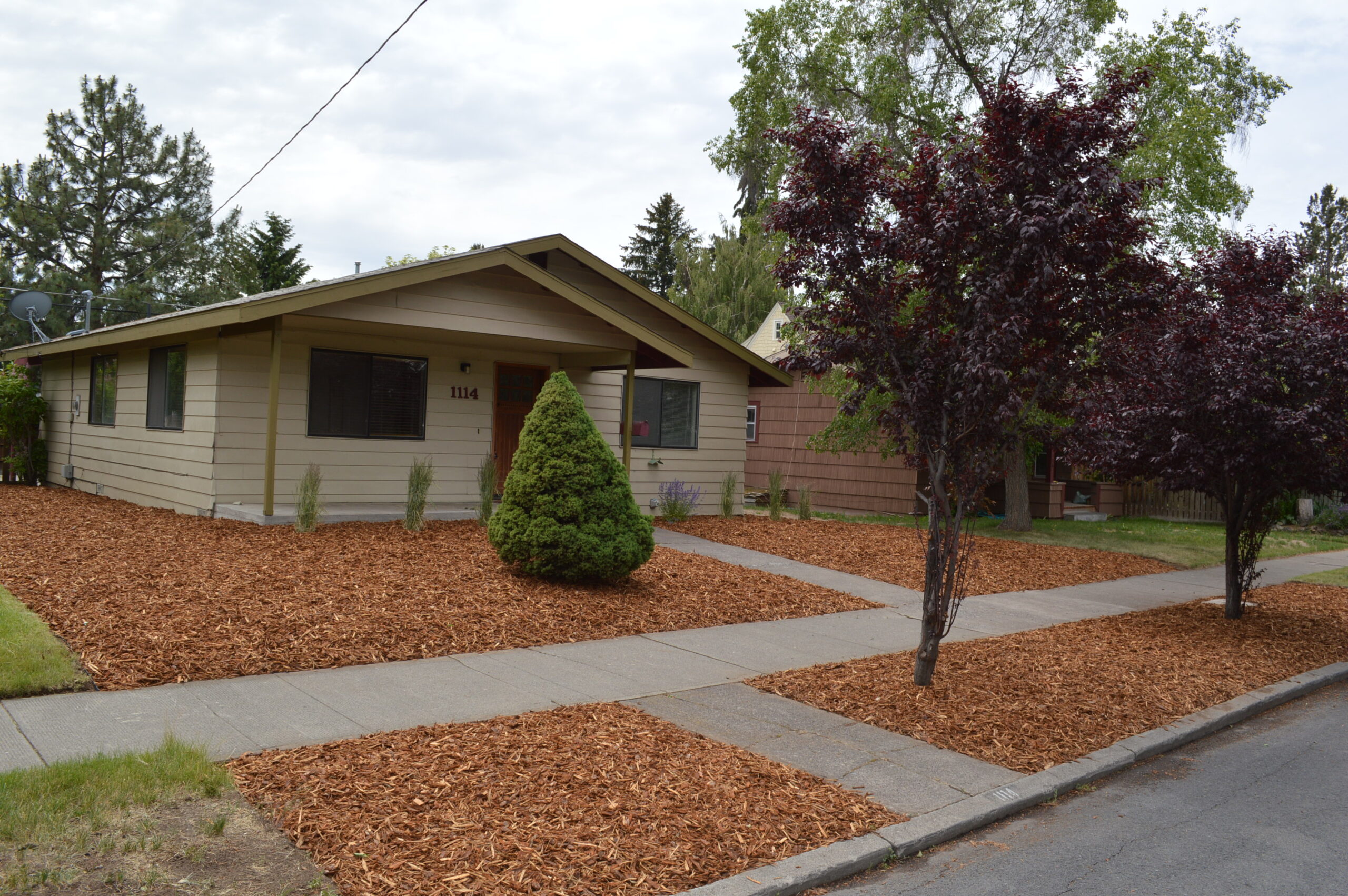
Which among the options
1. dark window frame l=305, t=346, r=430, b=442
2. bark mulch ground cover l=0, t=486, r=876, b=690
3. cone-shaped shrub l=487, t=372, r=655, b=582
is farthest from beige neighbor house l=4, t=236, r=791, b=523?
cone-shaped shrub l=487, t=372, r=655, b=582

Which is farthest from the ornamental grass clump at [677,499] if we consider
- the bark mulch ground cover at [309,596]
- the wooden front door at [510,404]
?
the bark mulch ground cover at [309,596]

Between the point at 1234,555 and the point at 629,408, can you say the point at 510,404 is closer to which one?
the point at 629,408

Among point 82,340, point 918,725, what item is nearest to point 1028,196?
point 918,725

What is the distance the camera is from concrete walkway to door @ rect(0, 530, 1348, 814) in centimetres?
498

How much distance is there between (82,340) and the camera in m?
16.1

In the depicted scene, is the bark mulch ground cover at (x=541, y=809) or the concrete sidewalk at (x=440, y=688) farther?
the concrete sidewalk at (x=440, y=688)

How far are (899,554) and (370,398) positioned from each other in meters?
7.86

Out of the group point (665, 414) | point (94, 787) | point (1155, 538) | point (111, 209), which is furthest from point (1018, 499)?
point (111, 209)

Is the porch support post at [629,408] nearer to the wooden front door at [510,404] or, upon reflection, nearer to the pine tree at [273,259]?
the wooden front door at [510,404]

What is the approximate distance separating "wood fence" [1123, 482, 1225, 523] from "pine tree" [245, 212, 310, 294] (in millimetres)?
35139

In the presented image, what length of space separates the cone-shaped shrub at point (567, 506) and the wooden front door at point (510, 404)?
5695 mm

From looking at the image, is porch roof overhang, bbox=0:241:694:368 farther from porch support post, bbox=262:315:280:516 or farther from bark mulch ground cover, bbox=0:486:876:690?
bark mulch ground cover, bbox=0:486:876:690

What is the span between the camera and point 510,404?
15570 mm

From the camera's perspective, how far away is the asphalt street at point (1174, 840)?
13.5 ft
